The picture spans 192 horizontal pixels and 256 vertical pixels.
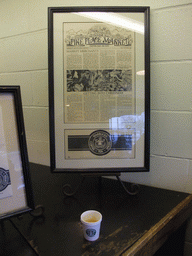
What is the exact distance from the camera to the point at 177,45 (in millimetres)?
983

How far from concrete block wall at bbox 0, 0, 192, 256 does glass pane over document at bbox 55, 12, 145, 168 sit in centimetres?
13

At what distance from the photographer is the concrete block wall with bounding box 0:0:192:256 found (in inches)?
38.5

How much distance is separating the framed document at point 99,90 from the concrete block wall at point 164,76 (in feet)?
0.38

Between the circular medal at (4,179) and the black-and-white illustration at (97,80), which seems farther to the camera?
the black-and-white illustration at (97,80)

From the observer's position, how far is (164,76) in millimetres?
1019

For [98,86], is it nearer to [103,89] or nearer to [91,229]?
[103,89]

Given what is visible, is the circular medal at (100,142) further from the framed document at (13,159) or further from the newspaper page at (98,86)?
the framed document at (13,159)

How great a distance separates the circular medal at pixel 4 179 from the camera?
718 mm

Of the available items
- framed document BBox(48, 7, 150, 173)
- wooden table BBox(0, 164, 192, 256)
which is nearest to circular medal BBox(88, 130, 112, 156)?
framed document BBox(48, 7, 150, 173)

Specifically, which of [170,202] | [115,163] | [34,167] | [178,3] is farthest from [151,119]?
[34,167]

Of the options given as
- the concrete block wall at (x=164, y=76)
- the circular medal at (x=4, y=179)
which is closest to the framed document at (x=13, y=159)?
the circular medal at (x=4, y=179)

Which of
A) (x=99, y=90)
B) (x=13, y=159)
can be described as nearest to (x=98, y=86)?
(x=99, y=90)

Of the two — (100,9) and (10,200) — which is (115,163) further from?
(100,9)

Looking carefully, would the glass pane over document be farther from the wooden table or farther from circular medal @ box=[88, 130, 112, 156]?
the wooden table
